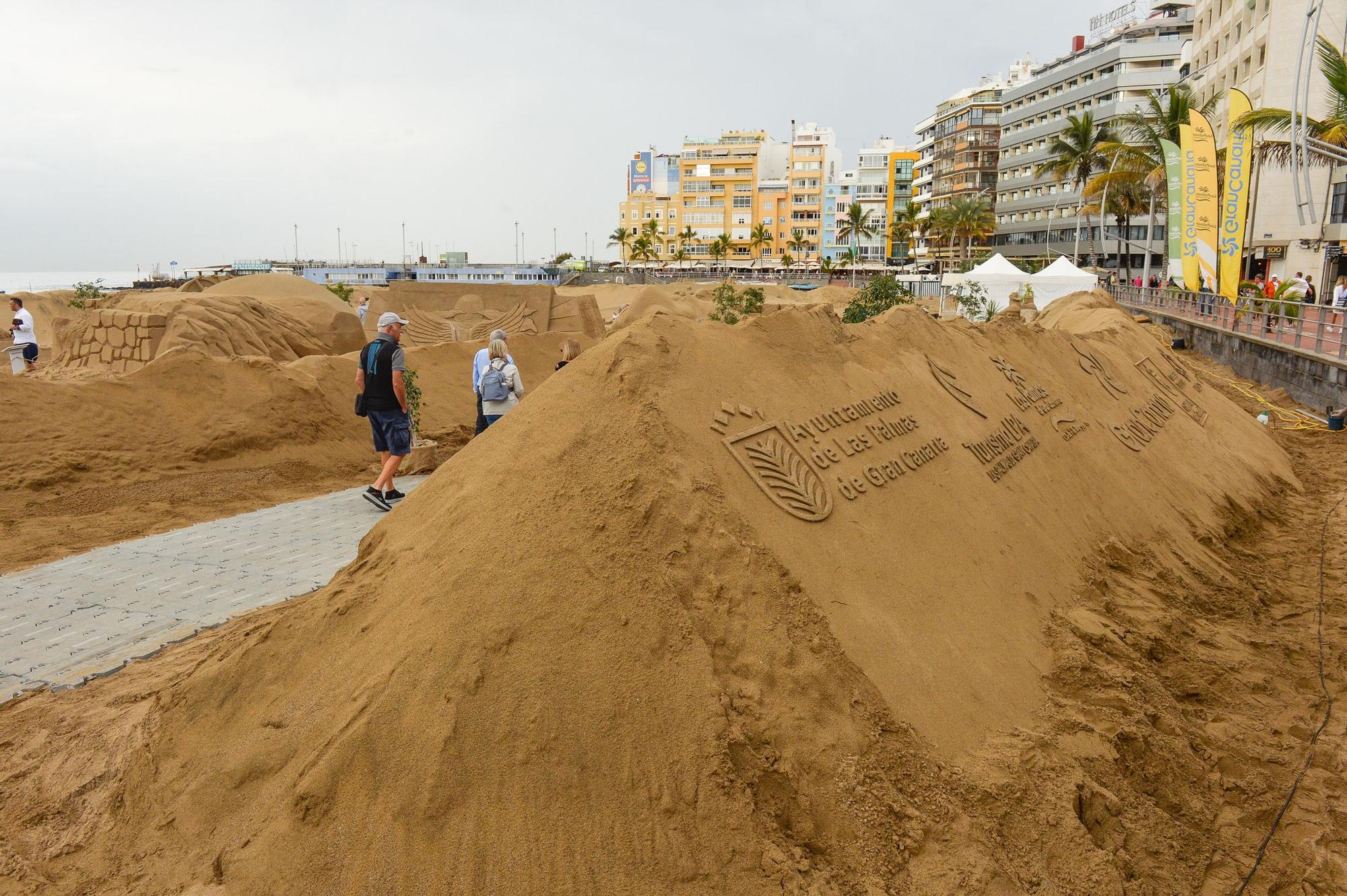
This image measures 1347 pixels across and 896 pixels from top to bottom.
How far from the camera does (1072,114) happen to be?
5519 centimetres

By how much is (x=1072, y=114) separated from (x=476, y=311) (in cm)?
5115

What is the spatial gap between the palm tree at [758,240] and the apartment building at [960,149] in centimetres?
1283

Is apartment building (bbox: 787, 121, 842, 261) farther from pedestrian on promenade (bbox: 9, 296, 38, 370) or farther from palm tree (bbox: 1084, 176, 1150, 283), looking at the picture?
pedestrian on promenade (bbox: 9, 296, 38, 370)

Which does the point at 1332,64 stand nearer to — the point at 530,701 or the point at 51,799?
the point at 530,701

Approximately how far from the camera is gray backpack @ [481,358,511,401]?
7578 millimetres

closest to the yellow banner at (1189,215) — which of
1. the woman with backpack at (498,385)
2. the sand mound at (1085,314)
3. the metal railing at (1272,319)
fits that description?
the metal railing at (1272,319)

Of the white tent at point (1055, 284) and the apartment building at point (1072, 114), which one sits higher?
the apartment building at point (1072, 114)

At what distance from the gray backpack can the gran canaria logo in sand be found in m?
3.65

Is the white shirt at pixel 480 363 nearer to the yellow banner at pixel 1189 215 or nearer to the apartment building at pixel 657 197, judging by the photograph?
the yellow banner at pixel 1189 215

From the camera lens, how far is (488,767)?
2.86 metres

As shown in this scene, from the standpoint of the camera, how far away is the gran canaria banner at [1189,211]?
17.7 metres

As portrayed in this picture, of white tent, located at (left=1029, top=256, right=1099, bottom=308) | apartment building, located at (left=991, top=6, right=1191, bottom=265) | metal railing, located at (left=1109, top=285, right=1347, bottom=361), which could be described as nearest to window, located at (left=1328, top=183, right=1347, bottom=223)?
metal railing, located at (left=1109, top=285, right=1347, bottom=361)

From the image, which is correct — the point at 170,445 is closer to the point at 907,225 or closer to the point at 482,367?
the point at 482,367

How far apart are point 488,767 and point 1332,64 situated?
18.6 m
